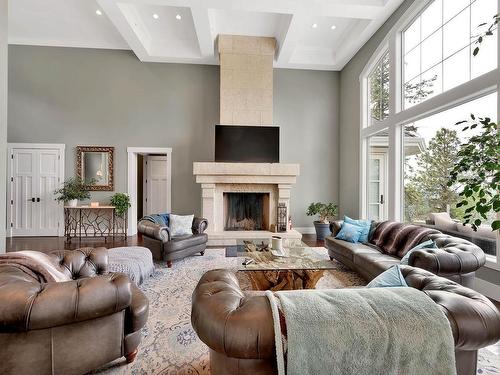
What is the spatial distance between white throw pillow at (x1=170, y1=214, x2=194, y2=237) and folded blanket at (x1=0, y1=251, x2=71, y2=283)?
2.51m

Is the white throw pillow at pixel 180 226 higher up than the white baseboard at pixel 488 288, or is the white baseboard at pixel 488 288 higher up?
the white throw pillow at pixel 180 226

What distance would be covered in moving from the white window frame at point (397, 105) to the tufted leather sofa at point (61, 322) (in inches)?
152

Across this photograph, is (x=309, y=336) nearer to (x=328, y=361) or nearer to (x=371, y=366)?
(x=328, y=361)

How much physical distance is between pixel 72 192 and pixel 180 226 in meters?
3.36

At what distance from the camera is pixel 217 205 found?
620cm

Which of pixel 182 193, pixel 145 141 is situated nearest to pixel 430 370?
pixel 182 193

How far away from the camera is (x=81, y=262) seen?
2.23 metres

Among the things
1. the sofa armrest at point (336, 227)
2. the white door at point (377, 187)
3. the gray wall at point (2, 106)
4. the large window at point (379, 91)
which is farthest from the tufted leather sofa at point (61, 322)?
the large window at point (379, 91)

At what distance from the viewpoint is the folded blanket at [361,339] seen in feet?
3.40

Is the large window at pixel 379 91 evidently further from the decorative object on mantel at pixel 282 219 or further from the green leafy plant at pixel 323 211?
the decorative object on mantel at pixel 282 219

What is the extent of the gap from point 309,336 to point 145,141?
645cm

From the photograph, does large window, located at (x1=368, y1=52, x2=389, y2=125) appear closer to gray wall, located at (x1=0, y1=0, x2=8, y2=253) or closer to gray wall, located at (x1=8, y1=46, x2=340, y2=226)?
gray wall, located at (x1=8, y1=46, x2=340, y2=226)

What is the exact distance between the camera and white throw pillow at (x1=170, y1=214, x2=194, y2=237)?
4384 millimetres

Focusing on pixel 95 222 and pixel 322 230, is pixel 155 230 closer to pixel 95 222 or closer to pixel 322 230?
pixel 95 222
